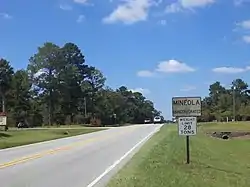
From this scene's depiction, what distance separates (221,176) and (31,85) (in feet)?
346

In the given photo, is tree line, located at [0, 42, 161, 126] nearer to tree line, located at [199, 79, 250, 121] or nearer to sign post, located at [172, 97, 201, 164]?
tree line, located at [199, 79, 250, 121]

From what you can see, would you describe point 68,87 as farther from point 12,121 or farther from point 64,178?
point 64,178

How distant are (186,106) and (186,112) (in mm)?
237

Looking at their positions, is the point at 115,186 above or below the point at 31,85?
below

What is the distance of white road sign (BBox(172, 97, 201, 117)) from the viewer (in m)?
20.2

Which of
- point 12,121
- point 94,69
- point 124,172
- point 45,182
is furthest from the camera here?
point 94,69

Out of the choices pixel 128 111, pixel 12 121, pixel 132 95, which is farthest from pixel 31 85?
pixel 132 95

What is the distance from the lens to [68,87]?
126812mm

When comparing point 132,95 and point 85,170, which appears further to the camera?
point 132,95

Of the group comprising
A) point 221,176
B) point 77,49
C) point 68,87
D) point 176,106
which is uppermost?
point 77,49

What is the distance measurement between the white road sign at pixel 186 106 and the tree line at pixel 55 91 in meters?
96.6

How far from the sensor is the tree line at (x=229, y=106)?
133512mm

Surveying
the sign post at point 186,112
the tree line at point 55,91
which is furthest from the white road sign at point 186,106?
the tree line at point 55,91

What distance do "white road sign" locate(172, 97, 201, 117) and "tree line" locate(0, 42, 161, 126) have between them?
96.6 metres
